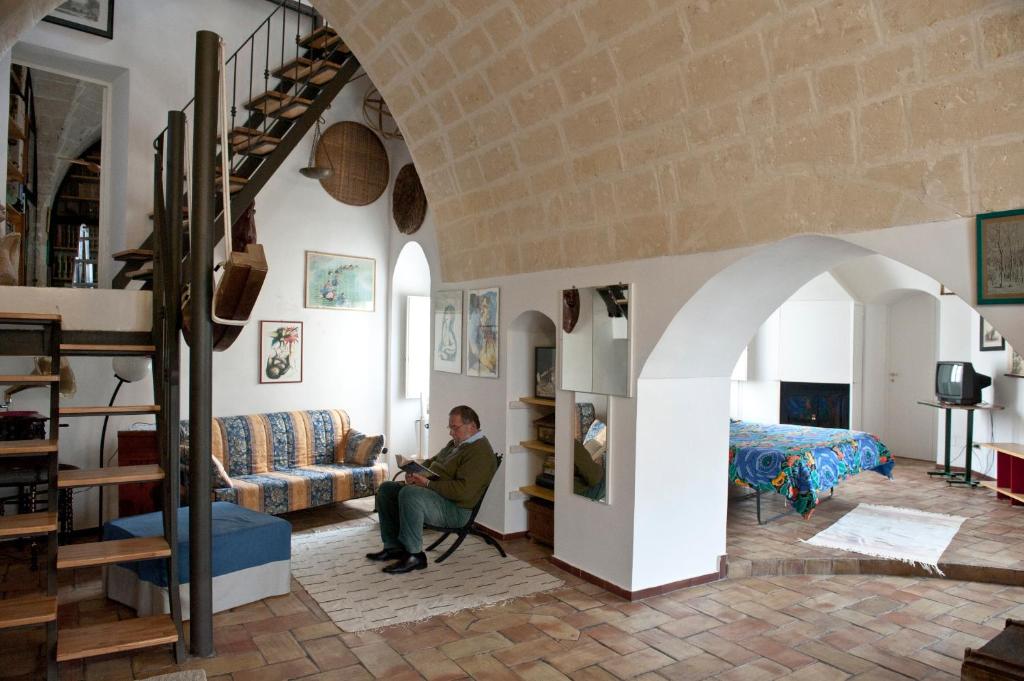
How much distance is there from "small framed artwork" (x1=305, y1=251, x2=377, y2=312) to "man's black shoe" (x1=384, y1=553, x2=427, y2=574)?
131 inches

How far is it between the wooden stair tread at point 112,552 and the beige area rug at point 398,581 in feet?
3.60

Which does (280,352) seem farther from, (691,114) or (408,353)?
(691,114)

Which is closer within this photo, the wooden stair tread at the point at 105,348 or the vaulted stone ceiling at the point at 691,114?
the vaulted stone ceiling at the point at 691,114

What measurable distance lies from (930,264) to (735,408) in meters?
8.02

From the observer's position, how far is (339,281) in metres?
7.56

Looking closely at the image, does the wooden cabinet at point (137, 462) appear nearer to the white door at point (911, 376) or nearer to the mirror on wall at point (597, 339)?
the mirror on wall at point (597, 339)

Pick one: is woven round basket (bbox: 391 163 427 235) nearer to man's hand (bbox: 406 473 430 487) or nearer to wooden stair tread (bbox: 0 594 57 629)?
man's hand (bbox: 406 473 430 487)

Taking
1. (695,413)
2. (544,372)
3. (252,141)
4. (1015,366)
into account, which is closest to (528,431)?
(544,372)

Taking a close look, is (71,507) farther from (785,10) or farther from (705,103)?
(785,10)

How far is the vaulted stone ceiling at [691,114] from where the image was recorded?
2742mm

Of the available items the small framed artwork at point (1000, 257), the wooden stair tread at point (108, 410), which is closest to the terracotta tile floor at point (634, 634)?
the wooden stair tread at point (108, 410)

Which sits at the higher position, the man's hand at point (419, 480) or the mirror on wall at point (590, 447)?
the mirror on wall at point (590, 447)

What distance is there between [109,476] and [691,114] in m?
3.41

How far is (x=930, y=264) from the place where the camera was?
9.67ft
